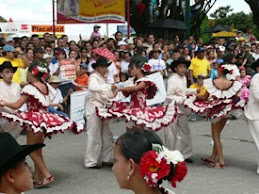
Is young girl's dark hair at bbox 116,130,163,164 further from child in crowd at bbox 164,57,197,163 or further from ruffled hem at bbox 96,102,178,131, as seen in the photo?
child in crowd at bbox 164,57,197,163

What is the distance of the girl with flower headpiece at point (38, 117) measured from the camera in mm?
7152

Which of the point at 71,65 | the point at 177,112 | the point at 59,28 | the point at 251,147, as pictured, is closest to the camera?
the point at 177,112

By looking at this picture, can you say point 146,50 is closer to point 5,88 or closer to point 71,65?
point 71,65

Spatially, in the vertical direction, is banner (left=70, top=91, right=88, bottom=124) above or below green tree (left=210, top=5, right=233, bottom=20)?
below

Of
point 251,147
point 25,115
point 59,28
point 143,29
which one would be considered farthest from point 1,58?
point 59,28

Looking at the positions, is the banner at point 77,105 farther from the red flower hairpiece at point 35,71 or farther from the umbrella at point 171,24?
the umbrella at point 171,24

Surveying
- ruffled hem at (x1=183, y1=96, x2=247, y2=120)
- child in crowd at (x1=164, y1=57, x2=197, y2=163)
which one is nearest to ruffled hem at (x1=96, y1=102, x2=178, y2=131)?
ruffled hem at (x1=183, y1=96, x2=247, y2=120)

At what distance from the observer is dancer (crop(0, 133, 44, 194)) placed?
3.07 metres

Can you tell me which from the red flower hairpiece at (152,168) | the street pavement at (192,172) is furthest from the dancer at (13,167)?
the street pavement at (192,172)

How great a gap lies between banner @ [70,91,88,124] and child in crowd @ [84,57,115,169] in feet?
0.81

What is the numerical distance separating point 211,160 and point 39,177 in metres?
2.80

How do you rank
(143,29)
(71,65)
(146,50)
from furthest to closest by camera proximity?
(143,29) → (146,50) → (71,65)

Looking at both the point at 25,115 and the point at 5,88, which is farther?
the point at 5,88

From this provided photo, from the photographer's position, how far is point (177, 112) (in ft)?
27.8
